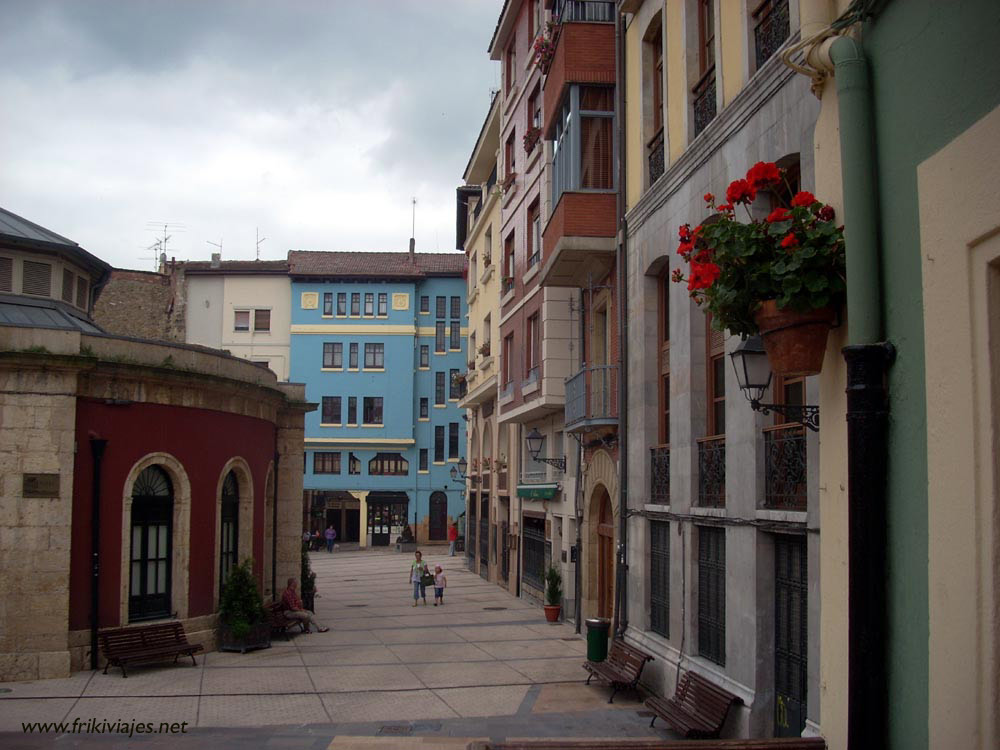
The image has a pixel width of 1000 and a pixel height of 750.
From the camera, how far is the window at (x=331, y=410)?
57.9 m

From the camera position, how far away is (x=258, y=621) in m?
19.6

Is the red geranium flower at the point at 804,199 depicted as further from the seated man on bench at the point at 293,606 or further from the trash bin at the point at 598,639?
the seated man on bench at the point at 293,606

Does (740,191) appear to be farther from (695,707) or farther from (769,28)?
(695,707)

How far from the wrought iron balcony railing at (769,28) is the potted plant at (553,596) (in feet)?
48.5

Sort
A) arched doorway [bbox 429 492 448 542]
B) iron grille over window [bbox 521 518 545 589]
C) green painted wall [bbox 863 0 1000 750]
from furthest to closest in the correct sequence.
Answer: arched doorway [bbox 429 492 448 542] → iron grille over window [bbox 521 518 545 589] → green painted wall [bbox 863 0 1000 750]

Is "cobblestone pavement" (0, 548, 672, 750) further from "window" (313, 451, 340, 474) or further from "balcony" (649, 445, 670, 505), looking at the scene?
"window" (313, 451, 340, 474)

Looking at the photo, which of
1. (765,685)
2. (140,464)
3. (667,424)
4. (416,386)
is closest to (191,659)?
(140,464)

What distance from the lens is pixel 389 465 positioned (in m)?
58.6

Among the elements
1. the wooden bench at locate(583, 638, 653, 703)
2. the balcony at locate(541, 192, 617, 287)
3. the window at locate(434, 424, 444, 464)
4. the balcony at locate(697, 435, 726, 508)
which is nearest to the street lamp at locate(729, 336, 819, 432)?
the balcony at locate(697, 435, 726, 508)

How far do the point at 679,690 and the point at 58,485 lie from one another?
33.7 ft

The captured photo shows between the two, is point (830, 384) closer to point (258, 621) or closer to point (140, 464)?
point (140, 464)

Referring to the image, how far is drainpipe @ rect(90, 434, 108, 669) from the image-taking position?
16.7 m

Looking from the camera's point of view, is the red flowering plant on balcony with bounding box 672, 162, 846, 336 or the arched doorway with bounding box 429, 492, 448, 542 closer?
the red flowering plant on balcony with bounding box 672, 162, 846, 336

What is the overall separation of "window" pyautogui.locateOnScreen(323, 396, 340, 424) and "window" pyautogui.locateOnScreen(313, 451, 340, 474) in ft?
6.24
